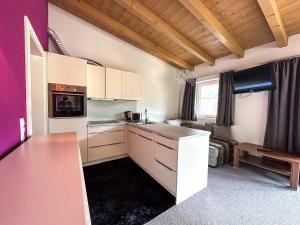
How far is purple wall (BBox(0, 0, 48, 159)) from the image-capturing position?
0.98m

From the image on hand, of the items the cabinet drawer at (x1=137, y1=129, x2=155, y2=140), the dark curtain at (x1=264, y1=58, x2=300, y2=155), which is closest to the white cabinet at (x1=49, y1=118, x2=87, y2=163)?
the cabinet drawer at (x1=137, y1=129, x2=155, y2=140)

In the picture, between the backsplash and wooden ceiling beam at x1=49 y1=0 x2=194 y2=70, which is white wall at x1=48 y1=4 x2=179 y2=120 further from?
the backsplash

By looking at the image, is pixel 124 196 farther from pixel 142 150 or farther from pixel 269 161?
pixel 269 161

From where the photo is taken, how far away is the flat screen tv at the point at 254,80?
2.78 metres

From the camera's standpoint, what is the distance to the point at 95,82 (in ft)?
9.93

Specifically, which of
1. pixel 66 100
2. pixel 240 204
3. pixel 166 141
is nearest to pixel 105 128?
pixel 66 100

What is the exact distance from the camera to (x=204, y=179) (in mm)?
2178

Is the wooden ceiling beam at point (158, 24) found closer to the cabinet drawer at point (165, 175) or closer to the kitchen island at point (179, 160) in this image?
the kitchen island at point (179, 160)

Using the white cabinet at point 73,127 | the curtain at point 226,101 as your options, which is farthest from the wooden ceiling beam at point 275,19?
the white cabinet at point 73,127

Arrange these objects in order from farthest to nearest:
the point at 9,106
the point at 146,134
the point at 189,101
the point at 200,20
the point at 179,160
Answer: the point at 189,101
the point at 146,134
the point at 200,20
the point at 179,160
the point at 9,106

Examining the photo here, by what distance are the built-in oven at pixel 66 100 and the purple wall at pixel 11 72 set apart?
1.15 metres

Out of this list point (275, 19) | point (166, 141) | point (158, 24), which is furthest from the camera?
point (158, 24)

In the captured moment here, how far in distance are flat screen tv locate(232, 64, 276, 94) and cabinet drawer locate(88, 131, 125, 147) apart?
2729 mm

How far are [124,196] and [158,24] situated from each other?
289 cm
